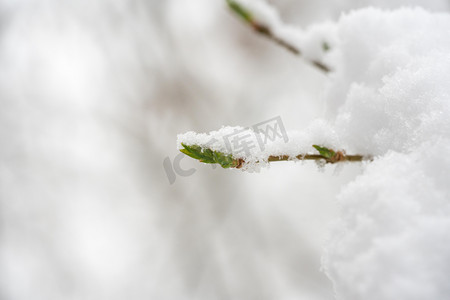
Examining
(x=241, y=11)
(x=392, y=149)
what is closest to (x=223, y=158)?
(x=392, y=149)

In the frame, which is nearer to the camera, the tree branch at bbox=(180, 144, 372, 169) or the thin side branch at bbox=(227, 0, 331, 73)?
the tree branch at bbox=(180, 144, 372, 169)

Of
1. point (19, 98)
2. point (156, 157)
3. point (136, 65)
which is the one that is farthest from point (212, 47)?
point (19, 98)

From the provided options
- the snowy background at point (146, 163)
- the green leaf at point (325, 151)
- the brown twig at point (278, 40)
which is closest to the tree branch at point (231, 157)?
the green leaf at point (325, 151)

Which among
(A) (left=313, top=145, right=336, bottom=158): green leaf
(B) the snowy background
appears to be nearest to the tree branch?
(A) (left=313, top=145, right=336, bottom=158): green leaf

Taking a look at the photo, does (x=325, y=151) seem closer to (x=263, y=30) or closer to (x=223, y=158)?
(x=223, y=158)

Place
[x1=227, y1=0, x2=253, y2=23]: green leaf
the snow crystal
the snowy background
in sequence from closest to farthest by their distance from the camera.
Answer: the snow crystal < [x1=227, y1=0, x2=253, y2=23]: green leaf < the snowy background

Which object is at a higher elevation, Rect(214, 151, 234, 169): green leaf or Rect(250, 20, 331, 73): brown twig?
Rect(250, 20, 331, 73): brown twig

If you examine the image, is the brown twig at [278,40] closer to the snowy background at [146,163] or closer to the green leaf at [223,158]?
the green leaf at [223,158]

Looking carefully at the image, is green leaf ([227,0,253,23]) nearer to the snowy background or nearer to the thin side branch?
the thin side branch
